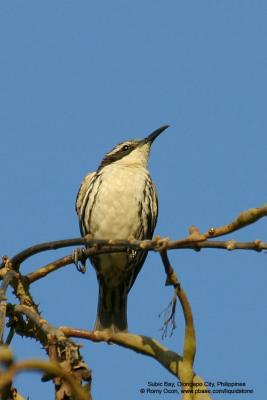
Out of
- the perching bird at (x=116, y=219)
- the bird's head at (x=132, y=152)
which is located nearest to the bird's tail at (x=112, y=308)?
the perching bird at (x=116, y=219)

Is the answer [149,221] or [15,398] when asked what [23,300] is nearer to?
[15,398]

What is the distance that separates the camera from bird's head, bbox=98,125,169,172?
10.5m

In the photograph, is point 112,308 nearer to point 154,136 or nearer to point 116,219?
point 116,219

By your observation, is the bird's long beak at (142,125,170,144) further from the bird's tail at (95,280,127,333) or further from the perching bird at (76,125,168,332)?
the bird's tail at (95,280,127,333)

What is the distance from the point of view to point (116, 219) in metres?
9.34

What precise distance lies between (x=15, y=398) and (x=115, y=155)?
8326mm

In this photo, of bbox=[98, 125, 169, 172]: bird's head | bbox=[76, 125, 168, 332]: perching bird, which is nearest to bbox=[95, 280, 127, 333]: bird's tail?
bbox=[76, 125, 168, 332]: perching bird

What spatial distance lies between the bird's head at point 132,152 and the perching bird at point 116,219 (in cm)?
26

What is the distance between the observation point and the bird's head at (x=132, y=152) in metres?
10.5

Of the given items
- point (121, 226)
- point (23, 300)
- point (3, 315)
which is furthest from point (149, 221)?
point (3, 315)

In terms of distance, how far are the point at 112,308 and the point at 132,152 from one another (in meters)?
2.45

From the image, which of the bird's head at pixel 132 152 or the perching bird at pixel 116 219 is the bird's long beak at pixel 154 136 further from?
the perching bird at pixel 116 219

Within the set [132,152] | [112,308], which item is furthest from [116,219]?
[132,152]

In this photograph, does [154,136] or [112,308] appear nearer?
[112,308]
